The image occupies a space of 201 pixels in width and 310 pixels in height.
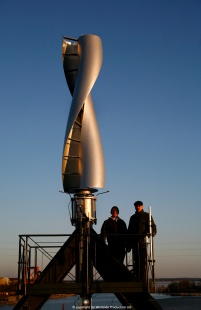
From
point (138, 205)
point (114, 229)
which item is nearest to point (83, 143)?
point (138, 205)

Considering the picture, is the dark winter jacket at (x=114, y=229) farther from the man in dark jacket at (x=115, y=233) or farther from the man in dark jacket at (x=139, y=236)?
the man in dark jacket at (x=139, y=236)

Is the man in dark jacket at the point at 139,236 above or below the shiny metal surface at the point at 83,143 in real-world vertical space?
below

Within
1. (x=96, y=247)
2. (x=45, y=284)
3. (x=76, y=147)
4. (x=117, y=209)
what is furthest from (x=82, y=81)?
(x=45, y=284)

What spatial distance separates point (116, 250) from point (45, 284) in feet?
7.12

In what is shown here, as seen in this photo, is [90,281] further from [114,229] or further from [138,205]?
[138,205]

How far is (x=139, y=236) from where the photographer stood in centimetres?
982

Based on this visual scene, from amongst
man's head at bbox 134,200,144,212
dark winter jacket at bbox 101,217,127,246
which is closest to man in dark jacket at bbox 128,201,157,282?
man's head at bbox 134,200,144,212

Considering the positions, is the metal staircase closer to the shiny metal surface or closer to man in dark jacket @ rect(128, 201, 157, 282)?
man in dark jacket @ rect(128, 201, 157, 282)

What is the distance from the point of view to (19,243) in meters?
9.59

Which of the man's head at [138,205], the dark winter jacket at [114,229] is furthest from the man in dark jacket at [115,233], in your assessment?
the man's head at [138,205]

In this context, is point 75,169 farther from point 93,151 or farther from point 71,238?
point 71,238

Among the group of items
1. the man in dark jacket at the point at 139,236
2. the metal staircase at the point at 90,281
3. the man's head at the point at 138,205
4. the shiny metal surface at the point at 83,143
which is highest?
the shiny metal surface at the point at 83,143

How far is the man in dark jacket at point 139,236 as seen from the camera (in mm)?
9594

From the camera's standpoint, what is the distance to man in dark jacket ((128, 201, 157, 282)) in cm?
959
